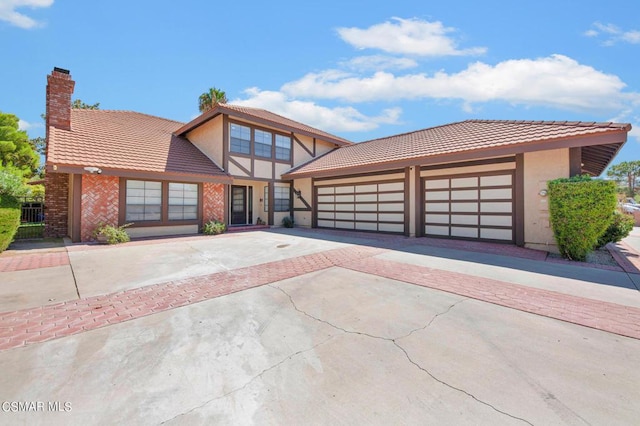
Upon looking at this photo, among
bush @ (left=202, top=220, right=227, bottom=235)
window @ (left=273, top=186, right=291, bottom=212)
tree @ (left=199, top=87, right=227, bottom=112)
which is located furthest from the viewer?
tree @ (left=199, top=87, right=227, bottom=112)

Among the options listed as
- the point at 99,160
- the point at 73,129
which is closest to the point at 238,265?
the point at 99,160

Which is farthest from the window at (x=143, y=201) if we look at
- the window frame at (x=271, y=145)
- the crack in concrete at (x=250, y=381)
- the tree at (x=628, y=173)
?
the tree at (x=628, y=173)

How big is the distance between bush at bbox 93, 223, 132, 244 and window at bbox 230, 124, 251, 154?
244 inches

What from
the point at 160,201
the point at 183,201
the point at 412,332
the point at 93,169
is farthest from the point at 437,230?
the point at 93,169

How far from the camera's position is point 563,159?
8.09 meters

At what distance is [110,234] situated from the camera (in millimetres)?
9664

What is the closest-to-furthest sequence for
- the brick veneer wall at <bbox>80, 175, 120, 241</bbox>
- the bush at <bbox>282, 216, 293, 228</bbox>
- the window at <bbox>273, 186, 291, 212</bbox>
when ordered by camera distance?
the brick veneer wall at <bbox>80, 175, 120, 241</bbox>
the bush at <bbox>282, 216, 293, 228</bbox>
the window at <bbox>273, 186, 291, 212</bbox>

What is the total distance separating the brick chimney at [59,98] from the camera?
11492 millimetres

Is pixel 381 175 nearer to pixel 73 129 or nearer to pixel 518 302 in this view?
pixel 518 302

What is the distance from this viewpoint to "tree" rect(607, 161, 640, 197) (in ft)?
188

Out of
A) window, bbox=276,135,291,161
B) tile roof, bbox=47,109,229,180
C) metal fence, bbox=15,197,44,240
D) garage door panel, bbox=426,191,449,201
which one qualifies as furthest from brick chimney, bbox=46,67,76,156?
garage door panel, bbox=426,191,449,201

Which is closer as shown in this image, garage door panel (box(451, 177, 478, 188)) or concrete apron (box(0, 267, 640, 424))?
concrete apron (box(0, 267, 640, 424))

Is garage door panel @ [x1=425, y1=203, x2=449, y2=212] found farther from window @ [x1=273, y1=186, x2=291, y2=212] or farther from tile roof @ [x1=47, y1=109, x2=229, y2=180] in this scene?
tile roof @ [x1=47, y1=109, x2=229, y2=180]

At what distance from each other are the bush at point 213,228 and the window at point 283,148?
17.4 ft
